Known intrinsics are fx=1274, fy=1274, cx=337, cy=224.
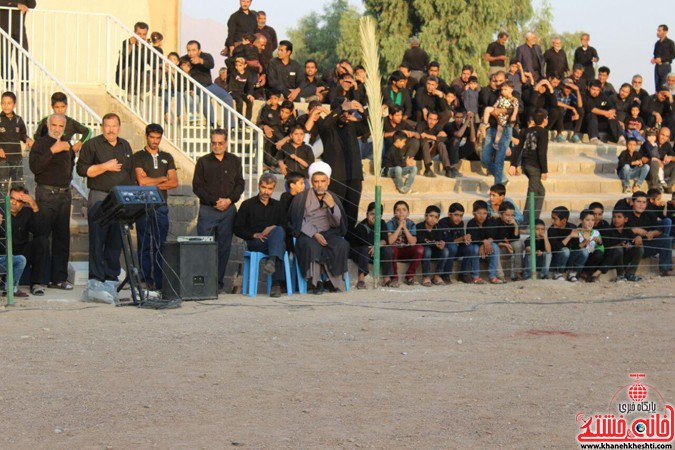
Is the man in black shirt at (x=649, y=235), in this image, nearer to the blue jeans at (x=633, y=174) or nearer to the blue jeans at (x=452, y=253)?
the blue jeans at (x=452, y=253)

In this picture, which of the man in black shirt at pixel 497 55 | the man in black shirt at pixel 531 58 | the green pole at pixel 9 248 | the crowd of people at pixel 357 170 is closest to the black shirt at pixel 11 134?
the crowd of people at pixel 357 170

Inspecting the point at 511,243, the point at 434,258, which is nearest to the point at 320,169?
Result: the point at 434,258

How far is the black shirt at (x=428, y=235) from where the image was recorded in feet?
46.4

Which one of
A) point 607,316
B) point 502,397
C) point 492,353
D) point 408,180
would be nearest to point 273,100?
point 408,180

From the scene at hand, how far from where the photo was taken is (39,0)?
63.0 feet

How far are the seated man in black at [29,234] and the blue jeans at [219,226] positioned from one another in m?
1.61

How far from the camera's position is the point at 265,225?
13.3 metres

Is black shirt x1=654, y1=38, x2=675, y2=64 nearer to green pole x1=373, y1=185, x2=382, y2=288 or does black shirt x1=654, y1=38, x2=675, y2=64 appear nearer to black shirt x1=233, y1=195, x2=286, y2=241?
green pole x1=373, y1=185, x2=382, y2=288

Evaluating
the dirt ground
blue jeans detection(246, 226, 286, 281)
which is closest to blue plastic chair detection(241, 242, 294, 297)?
blue jeans detection(246, 226, 286, 281)

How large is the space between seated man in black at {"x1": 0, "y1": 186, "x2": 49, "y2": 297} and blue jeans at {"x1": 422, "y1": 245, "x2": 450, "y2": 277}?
13.5 ft

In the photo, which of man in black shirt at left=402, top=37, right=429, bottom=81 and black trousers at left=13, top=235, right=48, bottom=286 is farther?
man in black shirt at left=402, top=37, right=429, bottom=81

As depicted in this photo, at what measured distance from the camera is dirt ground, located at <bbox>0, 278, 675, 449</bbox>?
7.40 m

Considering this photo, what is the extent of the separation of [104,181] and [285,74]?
655 cm

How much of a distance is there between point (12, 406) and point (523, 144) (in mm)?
10724
